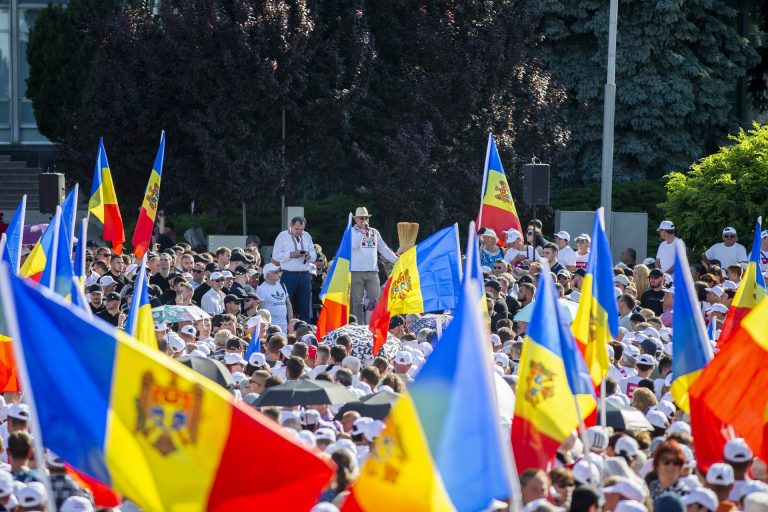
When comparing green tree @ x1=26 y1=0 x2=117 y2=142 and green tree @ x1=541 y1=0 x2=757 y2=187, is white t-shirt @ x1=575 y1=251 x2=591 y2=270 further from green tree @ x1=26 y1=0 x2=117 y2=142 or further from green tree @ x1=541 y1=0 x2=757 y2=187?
green tree @ x1=26 y1=0 x2=117 y2=142

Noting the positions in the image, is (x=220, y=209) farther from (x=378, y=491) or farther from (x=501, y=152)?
(x=378, y=491)

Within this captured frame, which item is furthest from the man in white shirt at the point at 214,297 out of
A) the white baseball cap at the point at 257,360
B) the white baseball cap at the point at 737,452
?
the white baseball cap at the point at 737,452

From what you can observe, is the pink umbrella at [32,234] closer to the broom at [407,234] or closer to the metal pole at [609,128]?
the broom at [407,234]

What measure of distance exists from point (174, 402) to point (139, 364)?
240mm

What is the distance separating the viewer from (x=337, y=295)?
16734 millimetres

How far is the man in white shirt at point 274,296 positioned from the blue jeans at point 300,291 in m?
0.99

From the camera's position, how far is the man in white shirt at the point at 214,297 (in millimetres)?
17719

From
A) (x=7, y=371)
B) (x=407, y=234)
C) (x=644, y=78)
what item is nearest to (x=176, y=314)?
(x=7, y=371)

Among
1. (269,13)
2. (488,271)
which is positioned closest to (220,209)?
(269,13)

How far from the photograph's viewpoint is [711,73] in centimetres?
3161

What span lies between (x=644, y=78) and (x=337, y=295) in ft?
51.6

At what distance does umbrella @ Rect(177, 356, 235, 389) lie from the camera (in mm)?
A: 11750

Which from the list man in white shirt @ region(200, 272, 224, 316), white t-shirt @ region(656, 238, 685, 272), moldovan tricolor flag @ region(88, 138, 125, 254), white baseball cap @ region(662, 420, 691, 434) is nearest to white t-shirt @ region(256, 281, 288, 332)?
man in white shirt @ region(200, 272, 224, 316)

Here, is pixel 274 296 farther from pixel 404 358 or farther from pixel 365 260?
pixel 404 358
